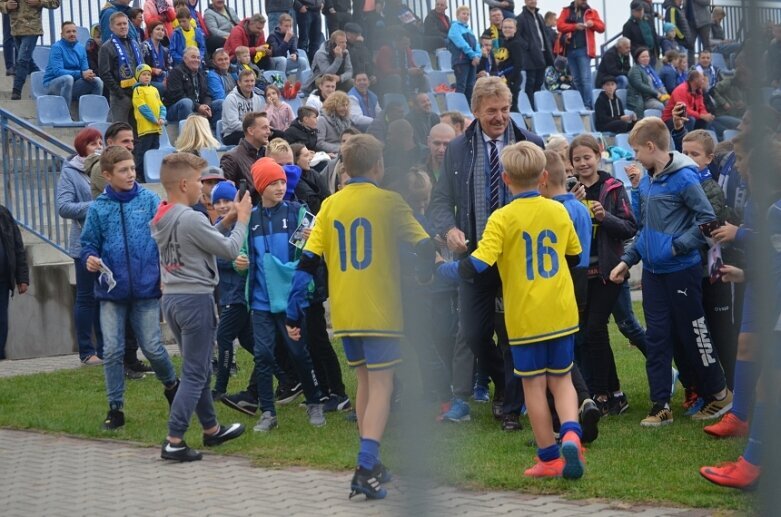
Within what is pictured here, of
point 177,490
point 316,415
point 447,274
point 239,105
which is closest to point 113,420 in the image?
point 316,415

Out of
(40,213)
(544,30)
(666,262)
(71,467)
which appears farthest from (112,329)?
(544,30)

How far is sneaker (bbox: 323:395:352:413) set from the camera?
785 cm

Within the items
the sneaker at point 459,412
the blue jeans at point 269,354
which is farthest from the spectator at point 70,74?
the sneaker at point 459,412

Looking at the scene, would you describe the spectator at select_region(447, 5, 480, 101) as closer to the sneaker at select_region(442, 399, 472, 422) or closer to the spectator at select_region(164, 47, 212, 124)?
the spectator at select_region(164, 47, 212, 124)

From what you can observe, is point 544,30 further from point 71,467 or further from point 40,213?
point 71,467

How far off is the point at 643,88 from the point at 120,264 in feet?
46.0

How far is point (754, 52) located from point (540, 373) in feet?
14.0

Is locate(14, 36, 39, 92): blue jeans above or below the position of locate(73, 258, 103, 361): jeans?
above

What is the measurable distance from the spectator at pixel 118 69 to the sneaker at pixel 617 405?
786 cm

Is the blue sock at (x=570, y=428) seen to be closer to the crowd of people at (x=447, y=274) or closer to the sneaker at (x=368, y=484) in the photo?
the crowd of people at (x=447, y=274)

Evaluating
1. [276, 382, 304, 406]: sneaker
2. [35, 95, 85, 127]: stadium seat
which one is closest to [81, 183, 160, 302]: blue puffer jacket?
[276, 382, 304, 406]: sneaker

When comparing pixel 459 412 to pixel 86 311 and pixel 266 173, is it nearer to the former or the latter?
pixel 266 173

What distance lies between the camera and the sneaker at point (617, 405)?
725 centimetres

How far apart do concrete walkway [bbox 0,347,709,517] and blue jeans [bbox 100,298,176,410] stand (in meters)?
0.38
